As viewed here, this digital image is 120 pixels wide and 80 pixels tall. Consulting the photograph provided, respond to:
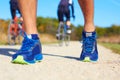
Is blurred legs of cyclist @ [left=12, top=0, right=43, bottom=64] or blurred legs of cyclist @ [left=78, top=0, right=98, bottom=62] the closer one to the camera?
blurred legs of cyclist @ [left=12, top=0, right=43, bottom=64]

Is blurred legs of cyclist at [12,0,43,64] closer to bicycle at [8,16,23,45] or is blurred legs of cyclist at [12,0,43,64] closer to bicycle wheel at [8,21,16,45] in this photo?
bicycle at [8,16,23,45]

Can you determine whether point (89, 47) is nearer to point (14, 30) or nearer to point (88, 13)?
point (88, 13)

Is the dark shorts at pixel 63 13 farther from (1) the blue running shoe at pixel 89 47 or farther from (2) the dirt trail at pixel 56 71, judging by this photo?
(2) the dirt trail at pixel 56 71

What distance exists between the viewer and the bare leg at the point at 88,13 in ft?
15.7

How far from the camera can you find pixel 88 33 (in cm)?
482

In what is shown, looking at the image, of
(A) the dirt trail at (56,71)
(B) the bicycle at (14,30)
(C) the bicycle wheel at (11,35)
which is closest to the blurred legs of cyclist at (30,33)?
(A) the dirt trail at (56,71)

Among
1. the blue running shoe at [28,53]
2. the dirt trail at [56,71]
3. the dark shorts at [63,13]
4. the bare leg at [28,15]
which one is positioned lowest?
the dirt trail at [56,71]

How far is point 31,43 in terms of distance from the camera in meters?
4.30

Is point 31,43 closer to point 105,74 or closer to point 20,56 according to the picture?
point 20,56

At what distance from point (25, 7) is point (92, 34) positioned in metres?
0.99

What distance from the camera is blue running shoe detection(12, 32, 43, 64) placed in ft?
13.5

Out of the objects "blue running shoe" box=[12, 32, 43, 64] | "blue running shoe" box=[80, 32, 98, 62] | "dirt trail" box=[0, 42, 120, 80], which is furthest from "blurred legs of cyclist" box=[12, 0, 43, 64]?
"blue running shoe" box=[80, 32, 98, 62]

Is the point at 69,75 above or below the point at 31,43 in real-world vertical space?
below

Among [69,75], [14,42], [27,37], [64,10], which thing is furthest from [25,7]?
[14,42]
